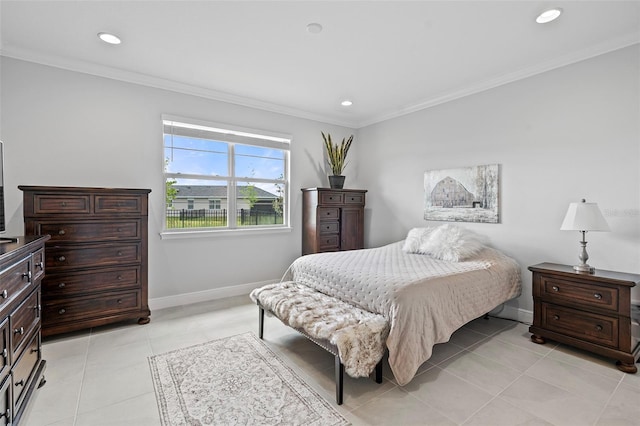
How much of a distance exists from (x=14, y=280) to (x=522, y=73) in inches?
177

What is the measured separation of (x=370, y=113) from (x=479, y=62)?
1.93 m

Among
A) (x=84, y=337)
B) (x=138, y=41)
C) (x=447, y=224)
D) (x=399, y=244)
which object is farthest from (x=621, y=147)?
(x=84, y=337)

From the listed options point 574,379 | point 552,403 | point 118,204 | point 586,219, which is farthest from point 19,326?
point 586,219

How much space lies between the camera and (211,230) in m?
4.07

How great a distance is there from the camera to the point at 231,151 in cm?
425

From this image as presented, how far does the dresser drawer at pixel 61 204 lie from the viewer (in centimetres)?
271

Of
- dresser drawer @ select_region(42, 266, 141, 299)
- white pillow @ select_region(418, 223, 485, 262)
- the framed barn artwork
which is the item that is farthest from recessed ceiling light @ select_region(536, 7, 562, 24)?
dresser drawer @ select_region(42, 266, 141, 299)

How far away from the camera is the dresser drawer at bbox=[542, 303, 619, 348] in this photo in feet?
7.93

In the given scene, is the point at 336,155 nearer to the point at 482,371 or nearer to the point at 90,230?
the point at 90,230

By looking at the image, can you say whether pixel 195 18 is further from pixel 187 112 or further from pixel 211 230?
pixel 211 230

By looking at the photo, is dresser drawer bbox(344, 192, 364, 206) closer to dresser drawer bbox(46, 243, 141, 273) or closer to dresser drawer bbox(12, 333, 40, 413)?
dresser drawer bbox(46, 243, 141, 273)

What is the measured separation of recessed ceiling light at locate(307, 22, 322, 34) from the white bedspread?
2044 millimetres

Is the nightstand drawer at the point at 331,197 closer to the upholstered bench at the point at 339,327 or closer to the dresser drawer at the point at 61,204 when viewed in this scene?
the upholstered bench at the point at 339,327

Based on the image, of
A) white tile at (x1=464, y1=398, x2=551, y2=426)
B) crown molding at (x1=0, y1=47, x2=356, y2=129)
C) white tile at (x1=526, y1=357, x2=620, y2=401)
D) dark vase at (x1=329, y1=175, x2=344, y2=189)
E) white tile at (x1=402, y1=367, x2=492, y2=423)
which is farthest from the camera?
dark vase at (x1=329, y1=175, x2=344, y2=189)
